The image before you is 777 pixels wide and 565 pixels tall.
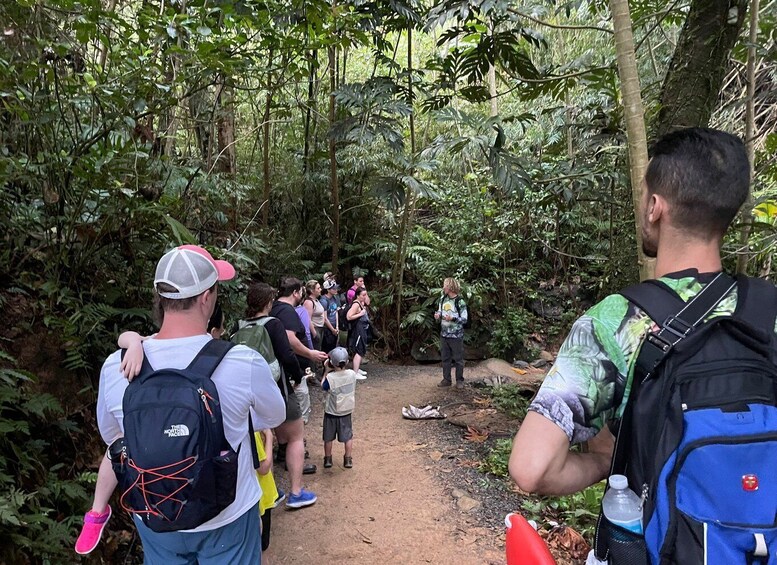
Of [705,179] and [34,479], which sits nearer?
[705,179]

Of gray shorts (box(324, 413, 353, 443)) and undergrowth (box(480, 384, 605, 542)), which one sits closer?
undergrowth (box(480, 384, 605, 542))

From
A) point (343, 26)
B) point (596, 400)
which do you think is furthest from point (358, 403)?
point (596, 400)

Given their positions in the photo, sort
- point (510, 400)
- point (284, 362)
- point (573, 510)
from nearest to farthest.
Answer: point (284, 362) → point (573, 510) → point (510, 400)

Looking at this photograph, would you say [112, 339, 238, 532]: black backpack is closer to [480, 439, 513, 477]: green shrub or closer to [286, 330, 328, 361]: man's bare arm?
[286, 330, 328, 361]: man's bare arm

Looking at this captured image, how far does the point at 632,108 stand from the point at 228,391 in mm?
2192

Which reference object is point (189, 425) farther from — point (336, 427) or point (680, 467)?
point (336, 427)

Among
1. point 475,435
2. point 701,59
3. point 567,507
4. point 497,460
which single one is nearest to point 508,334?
point 475,435

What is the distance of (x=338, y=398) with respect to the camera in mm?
4574

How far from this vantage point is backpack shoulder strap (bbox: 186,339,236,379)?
1.67 metres

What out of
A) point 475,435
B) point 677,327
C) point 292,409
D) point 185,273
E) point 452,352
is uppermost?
point 185,273

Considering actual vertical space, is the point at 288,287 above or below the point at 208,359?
above

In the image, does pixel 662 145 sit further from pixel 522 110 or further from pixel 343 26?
pixel 522 110

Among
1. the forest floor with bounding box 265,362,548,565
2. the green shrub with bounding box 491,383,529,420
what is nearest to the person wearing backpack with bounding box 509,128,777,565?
the forest floor with bounding box 265,362,548,565

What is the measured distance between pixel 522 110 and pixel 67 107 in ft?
39.9
